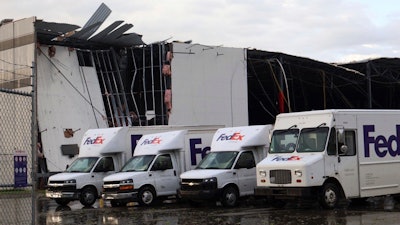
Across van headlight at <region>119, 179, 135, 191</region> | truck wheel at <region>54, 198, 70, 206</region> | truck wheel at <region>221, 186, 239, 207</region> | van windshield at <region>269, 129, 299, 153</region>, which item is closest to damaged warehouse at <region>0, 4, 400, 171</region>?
truck wheel at <region>54, 198, 70, 206</region>

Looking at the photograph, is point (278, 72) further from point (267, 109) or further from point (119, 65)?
point (119, 65)

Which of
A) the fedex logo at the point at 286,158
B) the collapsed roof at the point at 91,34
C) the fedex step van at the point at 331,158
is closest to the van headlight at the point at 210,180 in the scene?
the fedex step van at the point at 331,158

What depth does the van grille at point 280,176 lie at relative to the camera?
1578 cm

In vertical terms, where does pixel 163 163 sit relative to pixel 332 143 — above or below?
below

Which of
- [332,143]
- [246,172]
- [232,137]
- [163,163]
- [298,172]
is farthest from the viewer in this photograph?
[163,163]

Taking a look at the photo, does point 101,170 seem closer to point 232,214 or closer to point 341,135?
point 232,214

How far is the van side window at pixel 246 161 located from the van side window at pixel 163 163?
9.01 feet

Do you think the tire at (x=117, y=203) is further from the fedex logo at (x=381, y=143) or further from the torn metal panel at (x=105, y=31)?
the torn metal panel at (x=105, y=31)

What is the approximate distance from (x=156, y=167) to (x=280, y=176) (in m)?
5.27

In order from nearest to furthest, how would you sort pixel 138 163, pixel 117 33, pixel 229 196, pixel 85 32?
pixel 229 196
pixel 138 163
pixel 85 32
pixel 117 33

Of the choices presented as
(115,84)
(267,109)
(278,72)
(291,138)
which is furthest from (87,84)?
(291,138)

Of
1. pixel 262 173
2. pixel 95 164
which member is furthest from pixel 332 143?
pixel 95 164

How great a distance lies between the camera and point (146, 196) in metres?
19.3

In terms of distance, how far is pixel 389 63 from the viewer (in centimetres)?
3872
